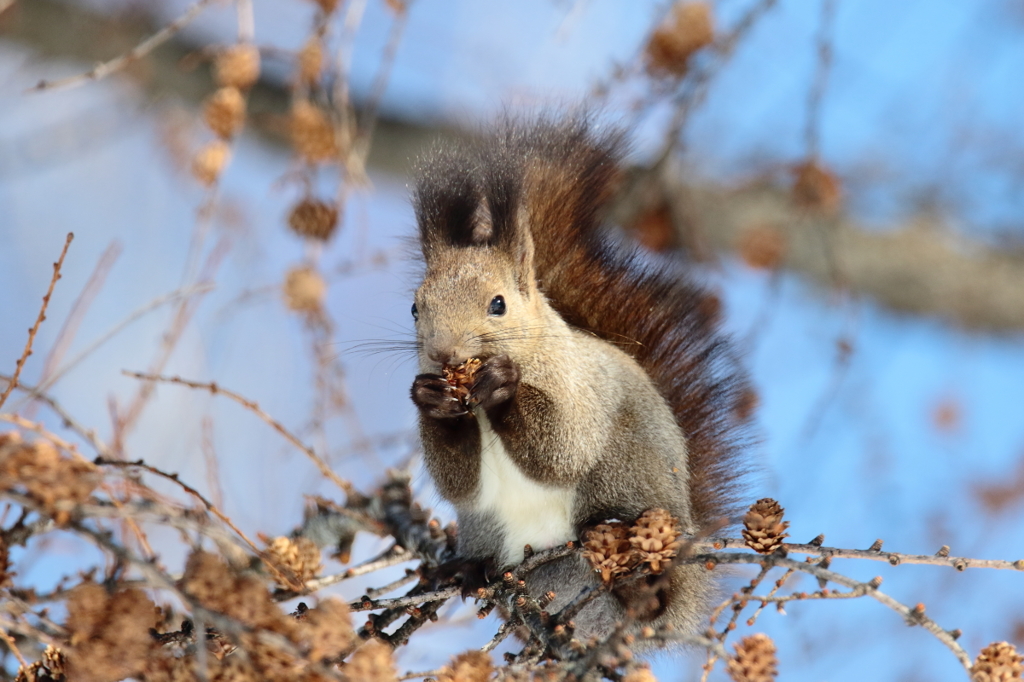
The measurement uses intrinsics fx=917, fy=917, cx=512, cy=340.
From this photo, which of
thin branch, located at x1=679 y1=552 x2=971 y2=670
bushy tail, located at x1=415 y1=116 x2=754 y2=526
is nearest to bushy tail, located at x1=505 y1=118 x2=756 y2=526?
bushy tail, located at x1=415 y1=116 x2=754 y2=526

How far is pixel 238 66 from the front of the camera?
249cm

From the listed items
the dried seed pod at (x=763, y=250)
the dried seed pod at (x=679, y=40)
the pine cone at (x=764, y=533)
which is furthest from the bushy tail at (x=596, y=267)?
the dried seed pod at (x=763, y=250)

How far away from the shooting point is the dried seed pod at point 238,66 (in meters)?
2.49

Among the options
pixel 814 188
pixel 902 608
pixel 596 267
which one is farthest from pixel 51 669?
pixel 814 188

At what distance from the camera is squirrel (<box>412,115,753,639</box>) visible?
2039 mm

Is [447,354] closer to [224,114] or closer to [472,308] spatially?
[472,308]

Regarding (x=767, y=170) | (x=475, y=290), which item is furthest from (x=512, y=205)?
(x=767, y=170)

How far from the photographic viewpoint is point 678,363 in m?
2.31

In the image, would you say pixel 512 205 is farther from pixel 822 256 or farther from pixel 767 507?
pixel 822 256

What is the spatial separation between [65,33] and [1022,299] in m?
5.06

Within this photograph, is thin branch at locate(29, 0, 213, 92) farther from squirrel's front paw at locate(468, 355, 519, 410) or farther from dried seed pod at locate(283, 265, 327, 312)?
squirrel's front paw at locate(468, 355, 519, 410)

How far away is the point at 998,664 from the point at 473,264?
138 cm

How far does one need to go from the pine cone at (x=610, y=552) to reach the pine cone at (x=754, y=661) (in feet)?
1.32

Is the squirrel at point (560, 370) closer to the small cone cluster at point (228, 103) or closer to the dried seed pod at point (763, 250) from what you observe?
the small cone cluster at point (228, 103)
